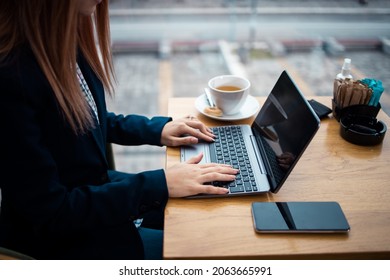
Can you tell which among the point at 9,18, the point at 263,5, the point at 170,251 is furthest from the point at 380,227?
the point at 263,5

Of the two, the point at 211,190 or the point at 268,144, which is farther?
the point at 268,144

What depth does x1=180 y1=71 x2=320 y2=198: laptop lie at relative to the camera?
28.5 inches

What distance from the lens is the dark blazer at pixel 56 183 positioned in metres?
0.63

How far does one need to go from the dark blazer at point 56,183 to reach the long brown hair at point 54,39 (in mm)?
A: 20

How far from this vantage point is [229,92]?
97 cm

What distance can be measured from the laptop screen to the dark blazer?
0.26 m

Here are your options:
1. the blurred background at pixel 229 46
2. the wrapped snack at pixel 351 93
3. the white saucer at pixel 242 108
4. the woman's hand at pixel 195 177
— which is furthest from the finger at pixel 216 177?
the blurred background at pixel 229 46

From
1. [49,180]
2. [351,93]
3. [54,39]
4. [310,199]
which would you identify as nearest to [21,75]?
[54,39]

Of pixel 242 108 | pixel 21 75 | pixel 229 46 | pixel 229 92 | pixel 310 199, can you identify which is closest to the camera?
pixel 21 75

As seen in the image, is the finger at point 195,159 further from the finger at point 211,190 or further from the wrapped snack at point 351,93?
the wrapped snack at point 351,93

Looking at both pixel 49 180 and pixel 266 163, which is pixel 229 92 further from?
pixel 49 180

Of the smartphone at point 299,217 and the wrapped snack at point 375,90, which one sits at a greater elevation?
the wrapped snack at point 375,90

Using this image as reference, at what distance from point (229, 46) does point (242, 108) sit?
5.83ft
